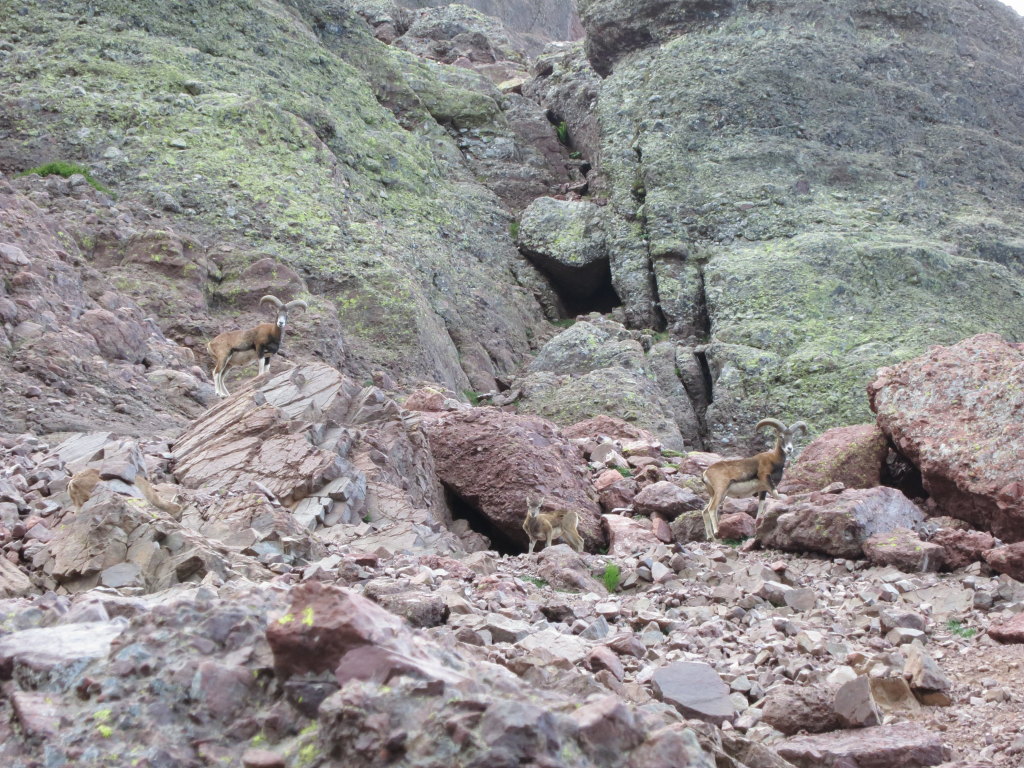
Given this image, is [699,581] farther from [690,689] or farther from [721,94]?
[721,94]

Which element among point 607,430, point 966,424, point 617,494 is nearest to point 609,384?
point 607,430

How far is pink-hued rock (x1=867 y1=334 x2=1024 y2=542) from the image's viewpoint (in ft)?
40.8

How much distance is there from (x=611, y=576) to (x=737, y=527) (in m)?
2.67

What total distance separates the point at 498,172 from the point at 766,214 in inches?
393

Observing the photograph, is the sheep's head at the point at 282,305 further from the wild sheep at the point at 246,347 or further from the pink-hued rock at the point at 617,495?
the pink-hued rock at the point at 617,495

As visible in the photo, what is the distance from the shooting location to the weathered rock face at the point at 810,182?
26391mm

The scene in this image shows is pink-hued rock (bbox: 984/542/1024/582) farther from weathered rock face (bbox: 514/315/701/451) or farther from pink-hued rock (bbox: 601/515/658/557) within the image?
weathered rock face (bbox: 514/315/701/451)

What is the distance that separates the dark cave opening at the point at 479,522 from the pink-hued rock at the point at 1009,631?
7.15 m

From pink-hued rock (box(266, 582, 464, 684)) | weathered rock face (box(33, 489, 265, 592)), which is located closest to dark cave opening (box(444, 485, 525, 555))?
weathered rock face (box(33, 489, 265, 592))

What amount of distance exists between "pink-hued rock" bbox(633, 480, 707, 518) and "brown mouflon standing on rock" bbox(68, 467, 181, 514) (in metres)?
6.84

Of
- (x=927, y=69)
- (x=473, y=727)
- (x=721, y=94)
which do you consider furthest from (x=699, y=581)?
(x=927, y=69)

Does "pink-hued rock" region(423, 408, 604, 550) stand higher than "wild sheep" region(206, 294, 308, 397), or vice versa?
"wild sheep" region(206, 294, 308, 397)

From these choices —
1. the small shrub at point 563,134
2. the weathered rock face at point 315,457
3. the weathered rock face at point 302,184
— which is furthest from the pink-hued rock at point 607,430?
the small shrub at point 563,134

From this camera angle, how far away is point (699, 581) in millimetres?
10844
